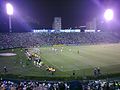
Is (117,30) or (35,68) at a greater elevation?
(117,30)

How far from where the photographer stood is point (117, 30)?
5704 inches

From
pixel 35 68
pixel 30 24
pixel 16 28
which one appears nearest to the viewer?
pixel 35 68

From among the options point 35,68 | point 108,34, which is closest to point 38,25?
point 108,34

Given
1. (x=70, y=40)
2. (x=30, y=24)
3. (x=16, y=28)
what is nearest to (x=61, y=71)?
(x=70, y=40)

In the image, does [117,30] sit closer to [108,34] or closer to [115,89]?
[108,34]

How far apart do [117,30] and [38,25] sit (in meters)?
39.3

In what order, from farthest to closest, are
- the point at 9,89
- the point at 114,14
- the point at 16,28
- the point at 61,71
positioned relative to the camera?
1. the point at 16,28
2. the point at 114,14
3. the point at 61,71
4. the point at 9,89

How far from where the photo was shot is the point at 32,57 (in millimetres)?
61531

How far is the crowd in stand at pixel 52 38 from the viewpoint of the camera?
116 m

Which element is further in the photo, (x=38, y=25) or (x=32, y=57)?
(x=38, y=25)

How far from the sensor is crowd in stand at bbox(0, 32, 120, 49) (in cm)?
11555

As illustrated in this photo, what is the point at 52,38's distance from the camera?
433 ft

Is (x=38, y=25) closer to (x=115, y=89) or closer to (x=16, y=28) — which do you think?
(x=16, y=28)

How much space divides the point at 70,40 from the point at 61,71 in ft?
276
